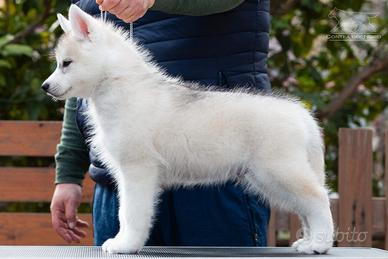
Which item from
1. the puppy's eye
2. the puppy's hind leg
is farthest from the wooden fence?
the puppy's eye

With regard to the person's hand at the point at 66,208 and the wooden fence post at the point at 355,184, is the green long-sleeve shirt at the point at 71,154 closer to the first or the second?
the person's hand at the point at 66,208

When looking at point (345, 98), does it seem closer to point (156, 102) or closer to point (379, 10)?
point (379, 10)

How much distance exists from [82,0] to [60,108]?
192 centimetres

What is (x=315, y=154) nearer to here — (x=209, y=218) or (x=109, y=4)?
(x=209, y=218)

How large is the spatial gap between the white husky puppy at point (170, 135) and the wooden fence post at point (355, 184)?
1.62 meters

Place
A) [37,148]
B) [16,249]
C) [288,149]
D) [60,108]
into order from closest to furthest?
[288,149] < [16,249] < [37,148] < [60,108]

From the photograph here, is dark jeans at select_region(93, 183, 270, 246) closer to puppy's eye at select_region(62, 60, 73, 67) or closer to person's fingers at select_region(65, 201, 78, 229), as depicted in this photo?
person's fingers at select_region(65, 201, 78, 229)

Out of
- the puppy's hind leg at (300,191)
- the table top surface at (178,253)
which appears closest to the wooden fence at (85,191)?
the table top surface at (178,253)

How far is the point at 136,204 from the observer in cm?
170

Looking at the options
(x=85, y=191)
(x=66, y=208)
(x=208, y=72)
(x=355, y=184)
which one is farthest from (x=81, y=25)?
(x=355, y=184)

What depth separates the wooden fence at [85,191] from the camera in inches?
131

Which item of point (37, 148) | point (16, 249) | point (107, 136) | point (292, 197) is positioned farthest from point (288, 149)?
point (37, 148)

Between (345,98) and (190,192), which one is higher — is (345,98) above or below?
above

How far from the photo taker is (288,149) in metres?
1.69
